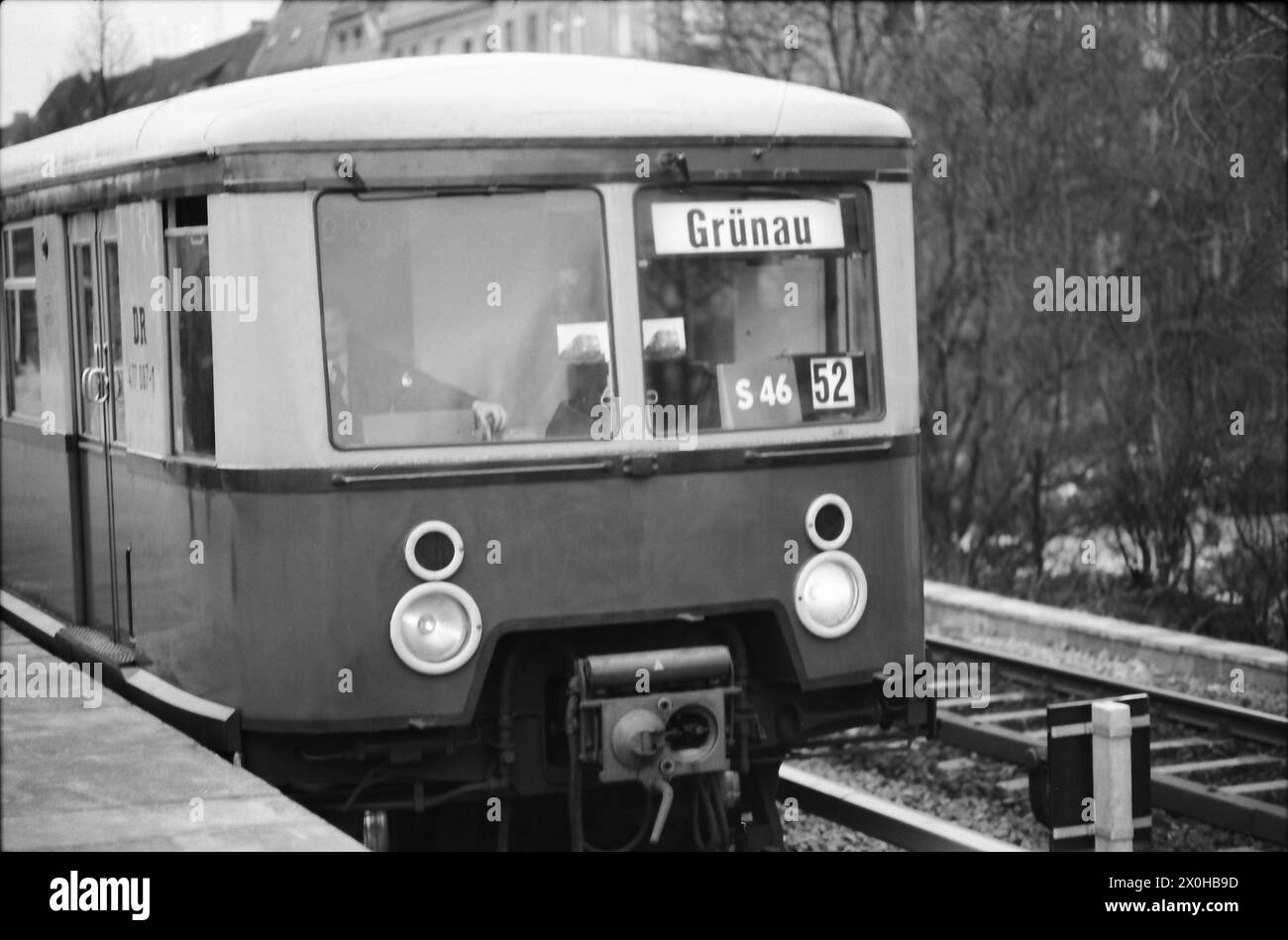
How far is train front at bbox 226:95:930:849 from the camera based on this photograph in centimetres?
637

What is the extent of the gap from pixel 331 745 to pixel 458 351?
4.43ft

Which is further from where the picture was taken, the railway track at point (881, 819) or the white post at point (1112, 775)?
the railway track at point (881, 819)

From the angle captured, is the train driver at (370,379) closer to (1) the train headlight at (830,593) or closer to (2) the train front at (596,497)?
(2) the train front at (596,497)

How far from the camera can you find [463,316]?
6.46 meters

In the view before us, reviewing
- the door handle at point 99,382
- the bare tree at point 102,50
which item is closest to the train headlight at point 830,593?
the door handle at point 99,382

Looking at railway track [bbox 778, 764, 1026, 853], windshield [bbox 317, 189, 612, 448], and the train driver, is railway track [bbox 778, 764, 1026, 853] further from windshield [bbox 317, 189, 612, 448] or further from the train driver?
the train driver

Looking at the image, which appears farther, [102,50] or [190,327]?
[102,50]

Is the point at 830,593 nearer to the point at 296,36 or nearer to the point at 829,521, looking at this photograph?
the point at 829,521

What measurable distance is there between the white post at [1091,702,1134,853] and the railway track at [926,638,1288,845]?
1.91 feet

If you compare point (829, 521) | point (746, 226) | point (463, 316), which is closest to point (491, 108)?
point (463, 316)

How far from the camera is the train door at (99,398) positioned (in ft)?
24.9

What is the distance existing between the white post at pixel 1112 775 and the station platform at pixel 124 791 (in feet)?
9.33

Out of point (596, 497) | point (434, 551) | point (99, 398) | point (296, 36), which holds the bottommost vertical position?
point (434, 551)

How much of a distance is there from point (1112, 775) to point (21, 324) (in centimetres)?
543
